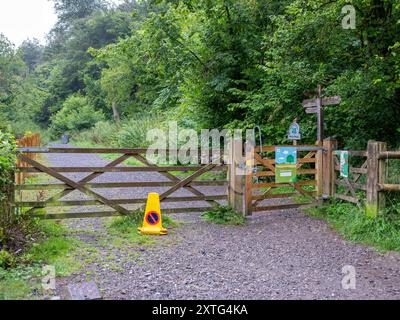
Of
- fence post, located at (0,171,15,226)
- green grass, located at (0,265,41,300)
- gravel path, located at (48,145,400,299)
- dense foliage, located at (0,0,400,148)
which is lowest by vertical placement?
gravel path, located at (48,145,400,299)

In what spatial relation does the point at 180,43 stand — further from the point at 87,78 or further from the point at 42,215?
the point at 87,78

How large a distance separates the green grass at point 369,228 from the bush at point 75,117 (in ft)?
117

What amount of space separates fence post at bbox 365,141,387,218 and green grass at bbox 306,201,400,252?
18 centimetres

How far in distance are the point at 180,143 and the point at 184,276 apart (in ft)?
38.3

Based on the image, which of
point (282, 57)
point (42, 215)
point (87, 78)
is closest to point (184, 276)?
point (42, 215)

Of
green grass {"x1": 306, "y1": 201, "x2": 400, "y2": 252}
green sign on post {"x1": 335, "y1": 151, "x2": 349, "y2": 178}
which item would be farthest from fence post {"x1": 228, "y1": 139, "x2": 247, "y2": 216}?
green sign on post {"x1": 335, "y1": 151, "x2": 349, "y2": 178}

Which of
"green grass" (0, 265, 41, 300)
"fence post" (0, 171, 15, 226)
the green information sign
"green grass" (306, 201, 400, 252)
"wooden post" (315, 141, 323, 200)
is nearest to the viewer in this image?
"green grass" (0, 265, 41, 300)

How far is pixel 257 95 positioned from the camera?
11633 millimetres

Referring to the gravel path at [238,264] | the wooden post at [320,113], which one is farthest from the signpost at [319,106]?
the gravel path at [238,264]

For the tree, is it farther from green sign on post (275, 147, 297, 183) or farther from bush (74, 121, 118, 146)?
green sign on post (275, 147, 297, 183)

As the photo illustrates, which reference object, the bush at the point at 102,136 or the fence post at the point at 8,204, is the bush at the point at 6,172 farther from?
the bush at the point at 102,136

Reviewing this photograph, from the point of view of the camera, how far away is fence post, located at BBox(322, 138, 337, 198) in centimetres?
912

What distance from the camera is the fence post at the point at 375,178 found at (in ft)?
23.9

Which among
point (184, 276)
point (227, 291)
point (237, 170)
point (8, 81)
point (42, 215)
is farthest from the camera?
point (8, 81)
